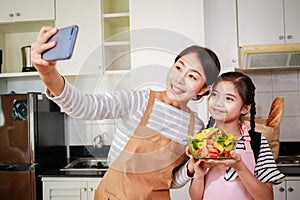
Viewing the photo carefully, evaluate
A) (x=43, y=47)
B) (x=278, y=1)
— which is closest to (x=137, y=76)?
(x=43, y=47)

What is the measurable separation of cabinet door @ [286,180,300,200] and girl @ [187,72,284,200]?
0.97 meters

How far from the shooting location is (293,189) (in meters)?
1.80

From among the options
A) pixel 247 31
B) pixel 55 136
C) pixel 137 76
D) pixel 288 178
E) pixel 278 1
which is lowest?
pixel 288 178

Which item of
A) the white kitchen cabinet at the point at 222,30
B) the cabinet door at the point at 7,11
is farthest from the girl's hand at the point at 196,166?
the cabinet door at the point at 7,11

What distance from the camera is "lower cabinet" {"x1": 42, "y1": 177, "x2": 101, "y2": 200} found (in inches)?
76.9

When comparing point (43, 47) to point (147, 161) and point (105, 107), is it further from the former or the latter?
point (147, 161)

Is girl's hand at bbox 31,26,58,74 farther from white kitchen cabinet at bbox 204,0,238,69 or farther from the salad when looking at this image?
white kitchen cabinet at bbox 204,0,238,69

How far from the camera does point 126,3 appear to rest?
2326mm

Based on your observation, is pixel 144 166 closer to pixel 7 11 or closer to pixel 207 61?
pixel 207 61

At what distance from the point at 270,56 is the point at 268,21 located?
0.22 metres

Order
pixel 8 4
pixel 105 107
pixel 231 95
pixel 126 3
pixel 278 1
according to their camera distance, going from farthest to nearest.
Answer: pixel 126 3
pixel 8 4
pixel 278 1
pixel 231 95
pixel 105 107

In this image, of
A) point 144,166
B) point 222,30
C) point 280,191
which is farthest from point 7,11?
point 280,191

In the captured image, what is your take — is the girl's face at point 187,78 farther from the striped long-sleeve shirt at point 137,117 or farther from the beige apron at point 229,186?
the beige apron at point 229,186

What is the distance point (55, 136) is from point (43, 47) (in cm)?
180
